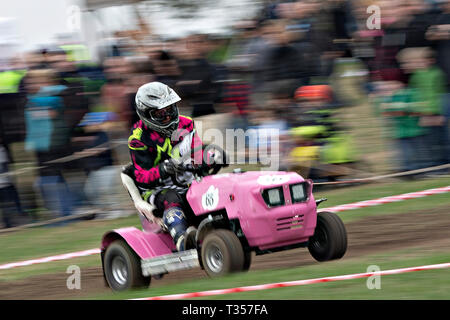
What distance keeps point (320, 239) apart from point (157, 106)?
74.8 inches

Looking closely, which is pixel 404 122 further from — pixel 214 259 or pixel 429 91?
pixel 214 259

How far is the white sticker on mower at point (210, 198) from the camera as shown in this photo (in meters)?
7.20

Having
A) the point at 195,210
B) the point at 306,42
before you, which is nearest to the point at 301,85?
the point at 306,42

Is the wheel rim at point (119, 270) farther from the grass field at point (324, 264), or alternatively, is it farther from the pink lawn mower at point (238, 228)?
the grass field at point (324, 264)

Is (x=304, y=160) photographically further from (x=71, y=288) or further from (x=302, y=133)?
(x=71, y=288)

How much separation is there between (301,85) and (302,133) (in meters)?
0.64

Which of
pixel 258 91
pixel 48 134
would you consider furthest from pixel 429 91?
pixel 48 134

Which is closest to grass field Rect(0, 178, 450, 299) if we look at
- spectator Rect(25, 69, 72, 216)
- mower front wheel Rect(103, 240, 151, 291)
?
mower front wheel Rect(103, 240, 151, 291)

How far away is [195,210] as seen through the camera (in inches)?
293

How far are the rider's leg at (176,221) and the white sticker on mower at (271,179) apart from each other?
0.84m

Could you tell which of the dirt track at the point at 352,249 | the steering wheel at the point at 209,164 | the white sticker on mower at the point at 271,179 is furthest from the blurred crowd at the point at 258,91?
the white sticker on mower at the point at 271,179

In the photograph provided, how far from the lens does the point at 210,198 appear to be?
725 centimetres

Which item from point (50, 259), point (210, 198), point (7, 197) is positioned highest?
point (210, 198)
